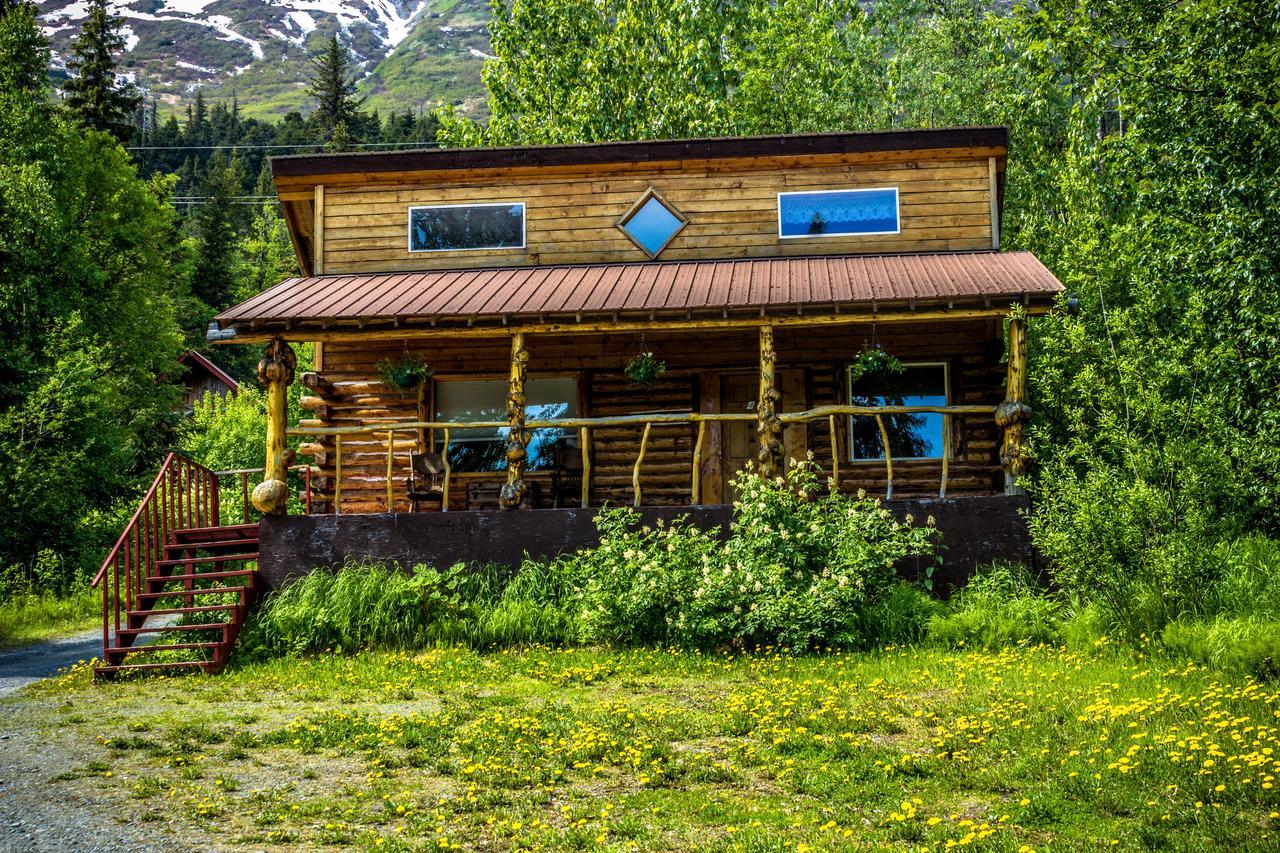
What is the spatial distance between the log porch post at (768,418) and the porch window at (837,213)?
371 cm

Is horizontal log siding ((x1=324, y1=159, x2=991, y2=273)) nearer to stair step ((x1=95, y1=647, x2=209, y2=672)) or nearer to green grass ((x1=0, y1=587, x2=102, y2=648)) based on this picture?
stair step ((x1=95, y1=647, x2=209, y2=672))

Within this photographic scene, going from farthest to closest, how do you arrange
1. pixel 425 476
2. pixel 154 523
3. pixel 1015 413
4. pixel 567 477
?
pixel 567 477 < pixel 425 476 < pixel 154 523 < pixel 1015 413

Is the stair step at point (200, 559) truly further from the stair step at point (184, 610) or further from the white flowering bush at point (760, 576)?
the white flowering bush at point (760, 576)

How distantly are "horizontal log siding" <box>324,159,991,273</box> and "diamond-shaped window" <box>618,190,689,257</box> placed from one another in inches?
4.9

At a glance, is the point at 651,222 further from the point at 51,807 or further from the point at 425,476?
the point at 51,807

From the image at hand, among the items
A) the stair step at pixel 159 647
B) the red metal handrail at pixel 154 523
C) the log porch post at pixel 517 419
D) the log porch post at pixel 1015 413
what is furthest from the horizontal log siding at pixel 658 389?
the stair step at pixel 159 647

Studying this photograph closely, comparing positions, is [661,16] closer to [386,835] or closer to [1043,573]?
[1043,573]

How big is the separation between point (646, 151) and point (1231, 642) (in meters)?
11.0

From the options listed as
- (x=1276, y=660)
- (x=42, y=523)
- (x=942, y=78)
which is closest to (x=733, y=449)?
(x=1276, y=660)

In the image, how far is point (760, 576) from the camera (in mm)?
11594

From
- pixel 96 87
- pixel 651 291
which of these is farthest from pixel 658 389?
pixel 96 87

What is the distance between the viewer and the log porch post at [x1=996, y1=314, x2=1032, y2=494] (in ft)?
42.5

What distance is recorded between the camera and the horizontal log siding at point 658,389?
53.1ft

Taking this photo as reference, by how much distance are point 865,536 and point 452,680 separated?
471 centimetres
